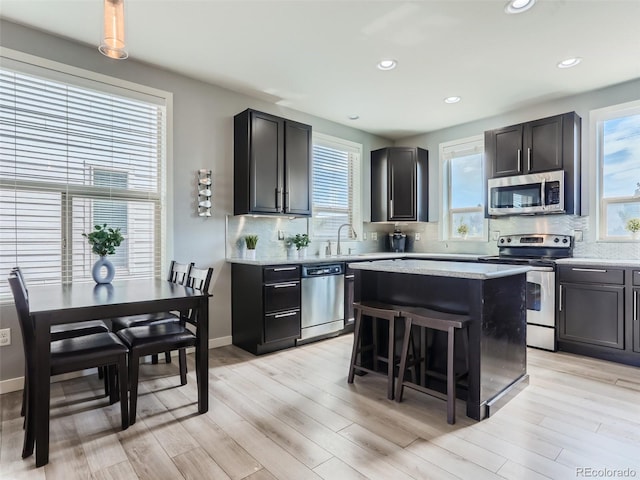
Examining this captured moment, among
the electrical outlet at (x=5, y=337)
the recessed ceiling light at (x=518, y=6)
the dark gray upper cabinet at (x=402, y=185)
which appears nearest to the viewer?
the recessed ceiling light at (x=518, y=6)

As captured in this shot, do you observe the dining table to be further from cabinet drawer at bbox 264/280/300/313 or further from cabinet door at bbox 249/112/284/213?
cabinet door at bbox 249/112/284/213

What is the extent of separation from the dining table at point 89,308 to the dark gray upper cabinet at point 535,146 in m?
3.71

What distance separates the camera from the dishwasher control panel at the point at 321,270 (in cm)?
372

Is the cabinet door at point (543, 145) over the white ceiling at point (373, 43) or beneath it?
beneath

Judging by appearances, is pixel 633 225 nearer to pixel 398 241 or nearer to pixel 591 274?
pixel 591 274

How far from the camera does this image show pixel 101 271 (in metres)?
2.65

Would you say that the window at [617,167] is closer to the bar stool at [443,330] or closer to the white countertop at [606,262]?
the white countertop at [606,262]

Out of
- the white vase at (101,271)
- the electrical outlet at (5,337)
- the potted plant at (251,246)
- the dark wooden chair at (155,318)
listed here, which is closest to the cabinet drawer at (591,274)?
the potted plant at (251,246)

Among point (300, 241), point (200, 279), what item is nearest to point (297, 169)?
point (300, 241)

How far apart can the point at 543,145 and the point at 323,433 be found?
3750 millimetres

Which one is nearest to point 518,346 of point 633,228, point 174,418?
point 633,228

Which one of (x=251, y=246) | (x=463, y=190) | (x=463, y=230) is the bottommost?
(x=251, y=246)

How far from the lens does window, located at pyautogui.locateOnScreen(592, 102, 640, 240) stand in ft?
11.8

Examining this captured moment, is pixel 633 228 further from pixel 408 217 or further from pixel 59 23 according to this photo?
pixel 59 23
